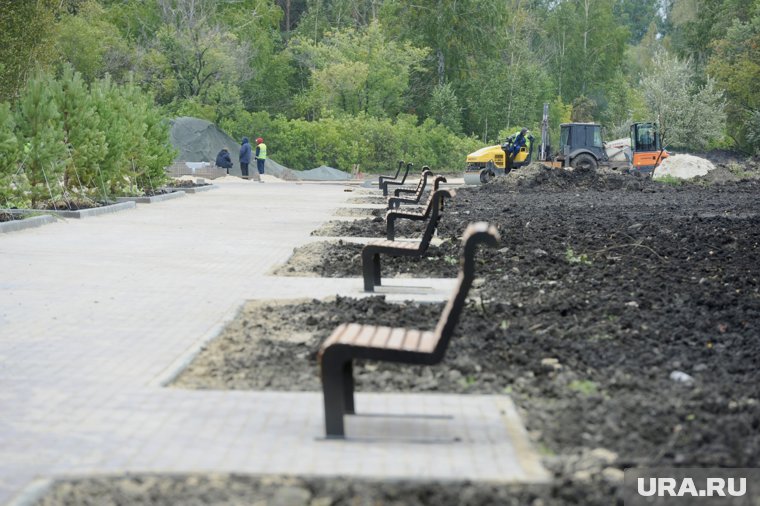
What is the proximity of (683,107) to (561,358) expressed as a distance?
64.5 m

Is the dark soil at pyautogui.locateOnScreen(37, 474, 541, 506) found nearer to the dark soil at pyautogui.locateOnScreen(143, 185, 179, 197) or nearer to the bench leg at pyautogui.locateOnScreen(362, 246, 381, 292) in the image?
the bench leg at pyautogui.locateOnScreen(362, 246, 381, 292)

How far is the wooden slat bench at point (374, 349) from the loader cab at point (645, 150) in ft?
141

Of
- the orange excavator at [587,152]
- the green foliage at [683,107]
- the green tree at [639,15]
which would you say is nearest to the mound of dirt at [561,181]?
the orange excavator at [587,152]

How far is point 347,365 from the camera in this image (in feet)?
19.0

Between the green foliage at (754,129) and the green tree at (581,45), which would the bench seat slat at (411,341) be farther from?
the green tree at (581,45)

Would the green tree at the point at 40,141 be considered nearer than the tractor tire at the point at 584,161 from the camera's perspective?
Yes

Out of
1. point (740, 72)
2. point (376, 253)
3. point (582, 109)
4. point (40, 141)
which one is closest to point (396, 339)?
point (376, 253)

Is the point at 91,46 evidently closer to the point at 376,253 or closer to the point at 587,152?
the point at 587,152

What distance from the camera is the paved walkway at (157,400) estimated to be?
4953 mm

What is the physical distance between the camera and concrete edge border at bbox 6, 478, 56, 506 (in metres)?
4.36

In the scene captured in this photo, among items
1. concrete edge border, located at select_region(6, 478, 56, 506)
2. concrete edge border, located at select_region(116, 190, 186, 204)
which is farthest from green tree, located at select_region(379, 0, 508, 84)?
concrete edge border, located at select_region(6, 478, 56, 506)

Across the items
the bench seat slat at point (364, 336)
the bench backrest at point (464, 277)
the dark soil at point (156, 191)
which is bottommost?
the dark soil at point (156, 191)

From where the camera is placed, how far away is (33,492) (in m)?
4.46

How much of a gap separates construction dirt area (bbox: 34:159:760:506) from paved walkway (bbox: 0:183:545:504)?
0.24 m
